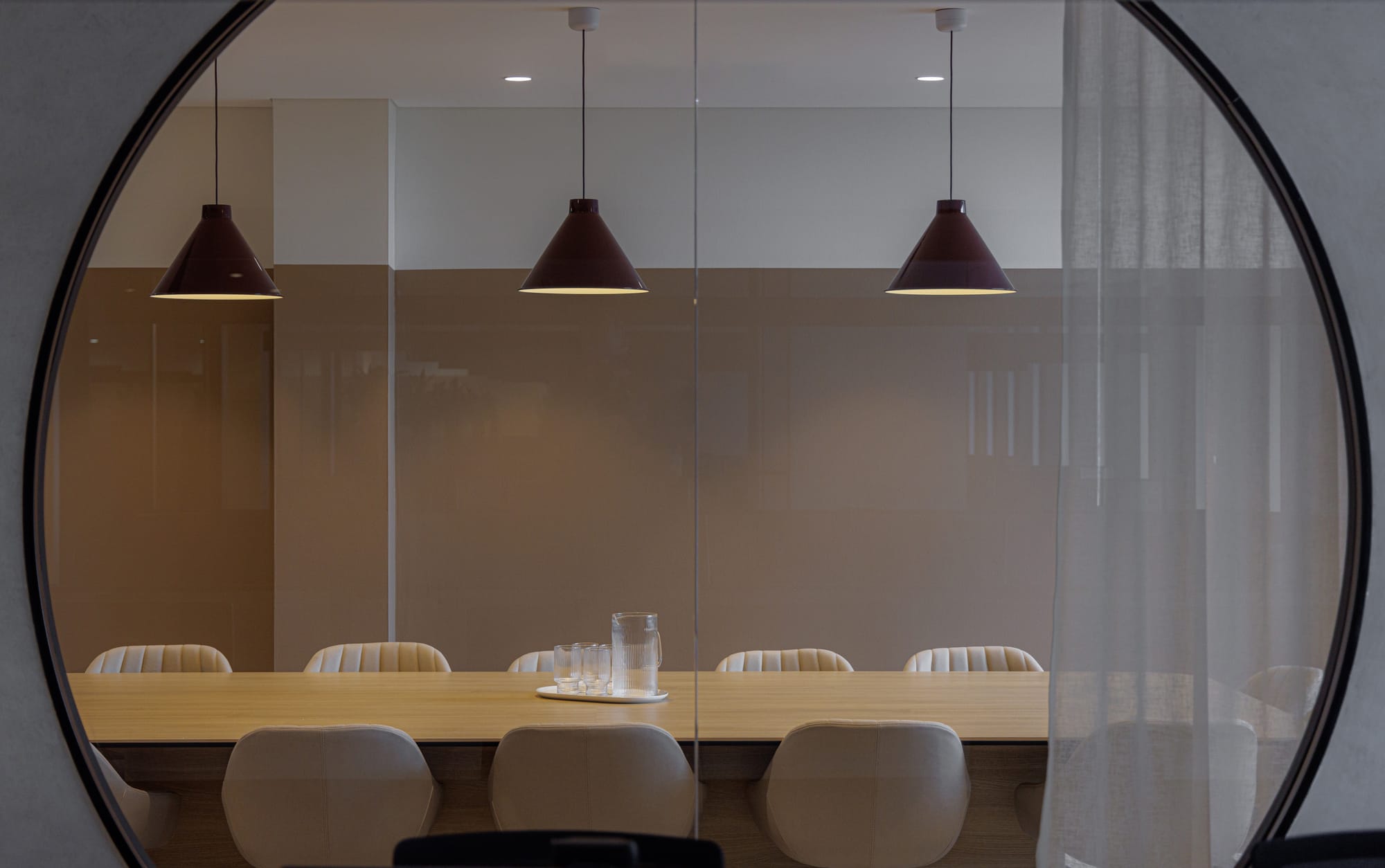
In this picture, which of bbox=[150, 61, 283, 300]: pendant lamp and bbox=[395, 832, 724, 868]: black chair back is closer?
bbox=[395, 832, 724, 868]: black chair back

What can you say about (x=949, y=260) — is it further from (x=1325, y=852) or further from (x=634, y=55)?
(x=1325, y=852)

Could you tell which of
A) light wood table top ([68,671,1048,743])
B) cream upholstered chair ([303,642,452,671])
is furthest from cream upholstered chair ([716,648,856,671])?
cream upholstered chair ([303,642,452,671])

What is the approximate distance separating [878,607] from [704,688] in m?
0.43

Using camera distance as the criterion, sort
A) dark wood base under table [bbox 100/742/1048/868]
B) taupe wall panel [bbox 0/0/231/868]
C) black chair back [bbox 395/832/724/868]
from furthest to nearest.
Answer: dark wood base under table [bbox 100/742/1048/868], taupe wall panel [bbox 0/0/231/868], black chair back [bbox 395/832/724/868]

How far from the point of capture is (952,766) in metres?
2.48

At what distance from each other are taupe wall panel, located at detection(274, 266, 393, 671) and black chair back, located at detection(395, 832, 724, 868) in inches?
35.3

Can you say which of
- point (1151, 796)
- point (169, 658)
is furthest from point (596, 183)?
point (1151, 796)

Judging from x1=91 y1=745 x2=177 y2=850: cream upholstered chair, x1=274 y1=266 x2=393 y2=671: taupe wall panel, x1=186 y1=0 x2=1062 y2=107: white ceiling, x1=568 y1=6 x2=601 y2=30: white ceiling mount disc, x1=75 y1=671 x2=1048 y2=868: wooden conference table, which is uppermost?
x1=568 y1=6 x2=601 y2=30: white ceiling mount disc

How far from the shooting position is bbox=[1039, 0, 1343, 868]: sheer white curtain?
2471 millimetres

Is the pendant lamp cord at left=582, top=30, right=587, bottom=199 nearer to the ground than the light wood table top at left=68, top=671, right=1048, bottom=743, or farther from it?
farther from it

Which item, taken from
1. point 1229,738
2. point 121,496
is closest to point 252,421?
point 121,496

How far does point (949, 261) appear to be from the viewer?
2.55m

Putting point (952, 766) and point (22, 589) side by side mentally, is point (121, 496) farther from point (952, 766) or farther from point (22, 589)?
point (952, 766)

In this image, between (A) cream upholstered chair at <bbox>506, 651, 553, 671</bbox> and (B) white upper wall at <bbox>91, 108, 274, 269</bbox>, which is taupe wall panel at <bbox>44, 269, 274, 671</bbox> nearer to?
(B) white upper wall at <bbox>91, 108, 274, 269</bbox>
